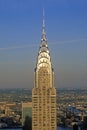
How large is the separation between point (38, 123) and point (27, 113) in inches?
71.4

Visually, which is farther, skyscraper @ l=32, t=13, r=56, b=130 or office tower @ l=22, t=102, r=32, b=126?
office tower @ l=22, t=102, r=32, b=126

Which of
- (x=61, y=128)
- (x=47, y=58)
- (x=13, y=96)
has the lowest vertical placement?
(x=61, y=128)

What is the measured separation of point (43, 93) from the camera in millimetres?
14836

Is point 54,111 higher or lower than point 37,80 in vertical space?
lower

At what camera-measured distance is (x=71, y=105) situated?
17.9 meters

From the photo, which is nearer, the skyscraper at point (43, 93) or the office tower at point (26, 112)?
the skyscraper at point (43, 93)

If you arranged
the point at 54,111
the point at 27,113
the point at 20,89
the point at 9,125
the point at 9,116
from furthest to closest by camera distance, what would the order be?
the point at 9,116
the point at 9,125
the point at 27,113
the point at 54,111
the point at 20,89

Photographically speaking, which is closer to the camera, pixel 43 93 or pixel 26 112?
pixel 43 93

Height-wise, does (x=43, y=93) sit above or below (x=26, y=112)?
above

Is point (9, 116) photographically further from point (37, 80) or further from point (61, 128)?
point (37, 80)

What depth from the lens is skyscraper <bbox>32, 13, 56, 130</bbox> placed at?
14.5 metres

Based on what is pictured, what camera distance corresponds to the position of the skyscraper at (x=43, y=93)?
1448 cm

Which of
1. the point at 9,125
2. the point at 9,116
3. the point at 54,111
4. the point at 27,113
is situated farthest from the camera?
the point at 9,116

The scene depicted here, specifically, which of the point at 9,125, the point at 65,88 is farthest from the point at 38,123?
the point at 9,125
